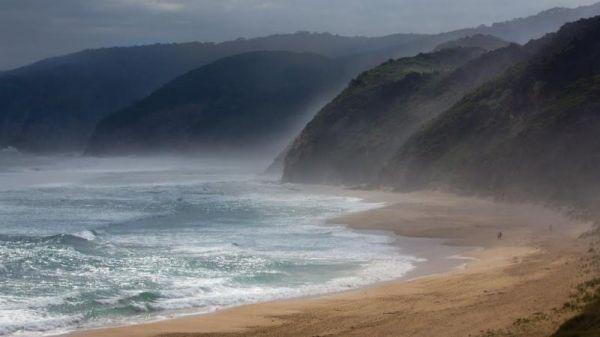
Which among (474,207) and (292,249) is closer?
(292,249)

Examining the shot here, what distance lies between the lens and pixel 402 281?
25875 millimetres

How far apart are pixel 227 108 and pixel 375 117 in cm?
8569

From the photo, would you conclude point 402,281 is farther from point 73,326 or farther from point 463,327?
point 73,326

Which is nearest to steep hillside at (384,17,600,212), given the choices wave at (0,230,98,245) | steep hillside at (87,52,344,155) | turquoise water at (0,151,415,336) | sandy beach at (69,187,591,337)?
turquoise water at (0,151,415,336)

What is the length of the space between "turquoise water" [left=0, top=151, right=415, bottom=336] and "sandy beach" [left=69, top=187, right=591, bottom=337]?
1553 millimetres

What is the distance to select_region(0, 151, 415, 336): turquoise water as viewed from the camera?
22938mm

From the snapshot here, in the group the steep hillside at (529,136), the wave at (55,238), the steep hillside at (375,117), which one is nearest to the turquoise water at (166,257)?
the wave at (55,238)

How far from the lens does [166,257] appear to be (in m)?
30.9

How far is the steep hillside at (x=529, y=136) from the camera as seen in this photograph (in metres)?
47.3

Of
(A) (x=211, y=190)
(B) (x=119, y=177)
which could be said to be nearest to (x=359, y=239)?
(A) (x=211, y=190)

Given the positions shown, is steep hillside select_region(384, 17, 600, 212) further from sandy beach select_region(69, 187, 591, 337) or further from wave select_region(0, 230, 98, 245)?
wave select_region(0, 230, 98, 245)

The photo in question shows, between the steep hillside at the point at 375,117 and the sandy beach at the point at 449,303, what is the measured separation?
128ft

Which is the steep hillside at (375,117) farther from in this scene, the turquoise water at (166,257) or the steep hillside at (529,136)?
the turquoise water at (166,257)

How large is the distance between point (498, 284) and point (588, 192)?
23049 mm
